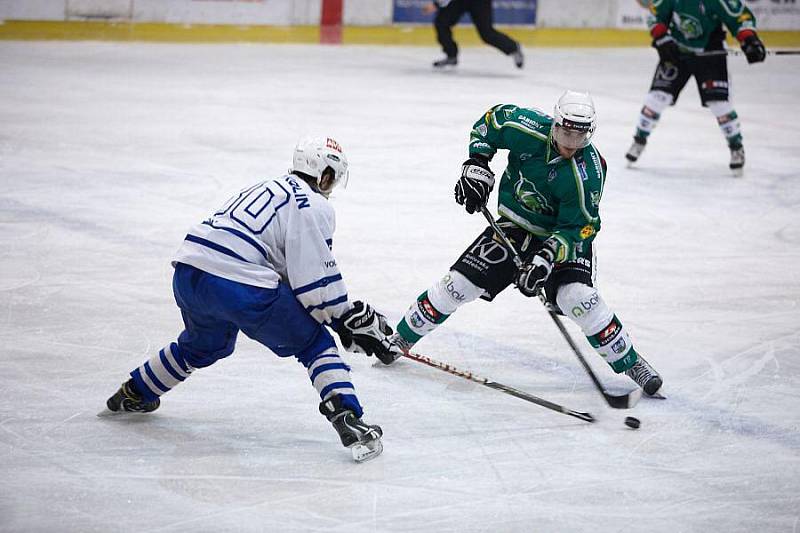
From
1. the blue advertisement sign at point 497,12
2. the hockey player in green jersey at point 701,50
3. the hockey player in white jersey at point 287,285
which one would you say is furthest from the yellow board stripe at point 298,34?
the hockey player in white jersey at point 287,285

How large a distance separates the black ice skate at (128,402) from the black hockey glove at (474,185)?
130 centimetres

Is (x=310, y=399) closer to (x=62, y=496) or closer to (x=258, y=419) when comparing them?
(x=258, y=419)

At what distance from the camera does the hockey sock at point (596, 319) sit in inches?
153

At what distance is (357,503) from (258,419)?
676mm

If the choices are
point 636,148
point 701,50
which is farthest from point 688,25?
point 636,148

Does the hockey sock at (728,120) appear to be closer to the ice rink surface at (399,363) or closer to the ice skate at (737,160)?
the ice skate at (737,160)

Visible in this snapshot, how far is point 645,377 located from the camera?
4055 millimetres

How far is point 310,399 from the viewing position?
3.92 meters

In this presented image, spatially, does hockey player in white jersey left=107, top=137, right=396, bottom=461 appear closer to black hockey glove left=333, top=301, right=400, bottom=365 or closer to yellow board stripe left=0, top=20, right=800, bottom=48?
black hockey glove left=333, top=301, right=400, bottom=365

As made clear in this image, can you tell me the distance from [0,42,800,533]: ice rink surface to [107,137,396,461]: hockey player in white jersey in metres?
0.27

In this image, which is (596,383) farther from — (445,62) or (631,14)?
(631,14)

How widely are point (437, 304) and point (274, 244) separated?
3.29 feet

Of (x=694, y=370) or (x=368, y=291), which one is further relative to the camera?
(x=368, y=291)

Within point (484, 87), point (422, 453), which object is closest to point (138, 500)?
point (422, 453)
